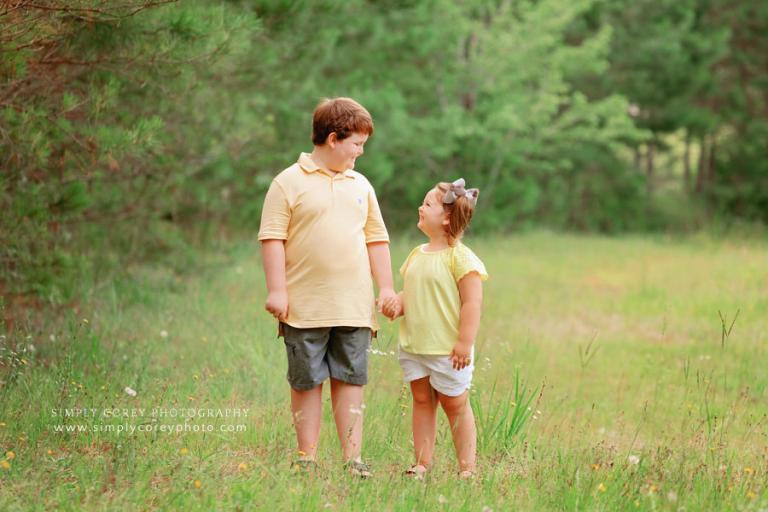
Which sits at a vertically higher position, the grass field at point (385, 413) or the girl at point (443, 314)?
the girl at point (443, 314)

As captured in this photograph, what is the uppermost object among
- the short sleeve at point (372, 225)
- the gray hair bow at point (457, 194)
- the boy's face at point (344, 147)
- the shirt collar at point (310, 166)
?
the boy's face at point (344, 147)

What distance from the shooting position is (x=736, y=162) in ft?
73.0

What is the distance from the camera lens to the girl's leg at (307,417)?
12.9 ft

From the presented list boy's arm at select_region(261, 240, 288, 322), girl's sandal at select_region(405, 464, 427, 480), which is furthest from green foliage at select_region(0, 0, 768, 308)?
girl's sandal at select_region(405, 464, 427, 480)

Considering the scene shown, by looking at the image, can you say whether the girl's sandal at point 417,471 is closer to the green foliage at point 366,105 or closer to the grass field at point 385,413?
the grass field at point 385,413

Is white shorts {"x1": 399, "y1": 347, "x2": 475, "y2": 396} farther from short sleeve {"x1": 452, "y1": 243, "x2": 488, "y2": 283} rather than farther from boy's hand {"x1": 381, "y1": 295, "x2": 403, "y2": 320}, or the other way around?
short sleeve {"x1": 452, "y1": 243, "x2": 488, "y2": 283}

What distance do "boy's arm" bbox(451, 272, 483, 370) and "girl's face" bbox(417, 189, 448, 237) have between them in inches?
10.2

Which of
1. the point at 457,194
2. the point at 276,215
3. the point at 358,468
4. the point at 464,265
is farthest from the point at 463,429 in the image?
the point at 276,215

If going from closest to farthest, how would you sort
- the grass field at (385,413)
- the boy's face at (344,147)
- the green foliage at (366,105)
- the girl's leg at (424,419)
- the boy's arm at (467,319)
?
the grass field at (385,413) → the boy's arm at (467,319) → the boy's face at (344,147) → the girl's leg at (424,419) → the green foliage at (366,105)

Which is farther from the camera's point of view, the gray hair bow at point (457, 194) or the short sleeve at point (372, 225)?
the short sleeve at point (372, 225)

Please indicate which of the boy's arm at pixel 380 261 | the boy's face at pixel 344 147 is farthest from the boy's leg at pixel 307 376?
the boy's face at pixel 344 147

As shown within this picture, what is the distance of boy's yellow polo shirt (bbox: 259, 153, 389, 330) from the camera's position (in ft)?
12.6

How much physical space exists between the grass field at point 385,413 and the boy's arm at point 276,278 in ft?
2.14

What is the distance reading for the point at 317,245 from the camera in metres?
3.84
